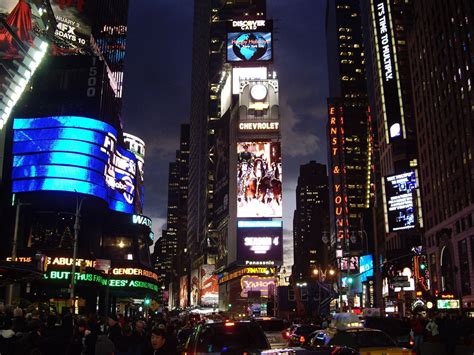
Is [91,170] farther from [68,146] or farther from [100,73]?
[100,73]

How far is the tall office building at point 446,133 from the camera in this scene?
234 ft

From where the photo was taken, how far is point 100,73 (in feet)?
257

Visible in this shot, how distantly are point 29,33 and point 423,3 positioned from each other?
224ft

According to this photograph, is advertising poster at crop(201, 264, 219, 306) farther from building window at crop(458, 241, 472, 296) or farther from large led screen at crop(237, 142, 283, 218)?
building window at crop(458, 241, 472, 296)

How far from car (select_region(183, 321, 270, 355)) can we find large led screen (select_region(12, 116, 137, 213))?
192ft

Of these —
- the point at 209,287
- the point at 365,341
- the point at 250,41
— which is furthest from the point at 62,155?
the point at 209,287

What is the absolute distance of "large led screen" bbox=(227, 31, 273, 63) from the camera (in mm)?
128500

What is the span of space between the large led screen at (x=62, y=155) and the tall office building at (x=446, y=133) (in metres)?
47.4

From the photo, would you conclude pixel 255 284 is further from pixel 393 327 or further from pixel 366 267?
pixel 393 327

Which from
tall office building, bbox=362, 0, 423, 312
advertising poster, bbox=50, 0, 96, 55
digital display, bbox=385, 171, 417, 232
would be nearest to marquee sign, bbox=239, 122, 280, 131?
tall office building, bbox=362, 0, 423, 312

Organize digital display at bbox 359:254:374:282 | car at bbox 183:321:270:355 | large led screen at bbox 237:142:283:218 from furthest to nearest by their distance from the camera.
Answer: digital display at bbox 359:254:374:282 → large led screen at bbox 237:142:283:218 → car at bbox 183:321:270:355

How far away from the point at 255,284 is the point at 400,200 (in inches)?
1735

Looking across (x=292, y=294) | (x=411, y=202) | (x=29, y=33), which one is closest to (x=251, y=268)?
(x=411, y=202)

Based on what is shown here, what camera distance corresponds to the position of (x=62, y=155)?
229ft
